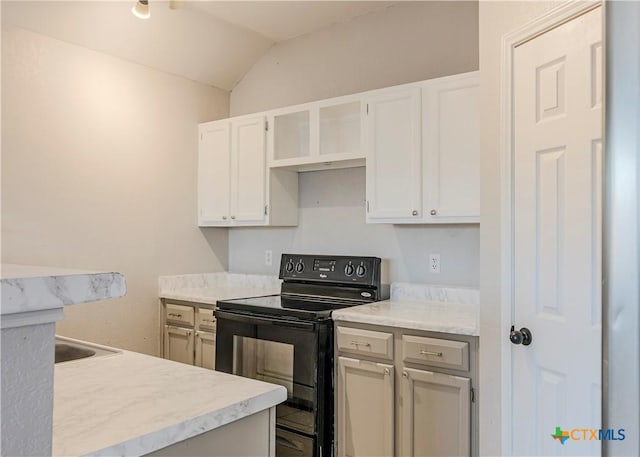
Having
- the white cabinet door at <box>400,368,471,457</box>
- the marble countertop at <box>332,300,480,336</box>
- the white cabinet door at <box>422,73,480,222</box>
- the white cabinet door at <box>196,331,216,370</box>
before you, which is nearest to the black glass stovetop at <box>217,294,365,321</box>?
the marble countertop at <box>332,300,480,336</box>

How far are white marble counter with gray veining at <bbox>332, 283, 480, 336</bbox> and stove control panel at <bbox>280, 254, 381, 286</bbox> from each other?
7.8 inches

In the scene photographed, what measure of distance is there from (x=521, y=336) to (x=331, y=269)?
1.46 meters

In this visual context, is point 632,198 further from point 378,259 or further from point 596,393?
point 378,259

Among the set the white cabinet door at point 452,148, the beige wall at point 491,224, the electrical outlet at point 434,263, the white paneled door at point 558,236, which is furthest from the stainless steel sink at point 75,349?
the electrical outlet at point 434,263

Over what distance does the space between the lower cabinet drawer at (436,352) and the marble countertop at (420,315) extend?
6 centimetres

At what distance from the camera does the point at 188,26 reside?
3143mm

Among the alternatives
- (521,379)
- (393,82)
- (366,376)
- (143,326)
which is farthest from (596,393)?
(143,326)

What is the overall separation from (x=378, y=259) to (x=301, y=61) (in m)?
1.58

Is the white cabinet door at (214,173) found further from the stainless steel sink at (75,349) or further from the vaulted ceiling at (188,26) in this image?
the stainless steel sink at (75,349)

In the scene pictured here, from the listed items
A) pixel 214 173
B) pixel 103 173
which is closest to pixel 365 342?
pixel 214 173

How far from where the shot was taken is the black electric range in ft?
7.97

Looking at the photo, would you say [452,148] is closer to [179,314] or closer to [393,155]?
[393,155]

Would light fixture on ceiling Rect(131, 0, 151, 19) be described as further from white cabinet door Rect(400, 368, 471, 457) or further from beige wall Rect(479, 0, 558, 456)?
white cabinet door Rect(400, 368, 471, 457)

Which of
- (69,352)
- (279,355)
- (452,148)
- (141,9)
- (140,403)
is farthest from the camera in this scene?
(141,9)
